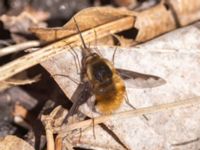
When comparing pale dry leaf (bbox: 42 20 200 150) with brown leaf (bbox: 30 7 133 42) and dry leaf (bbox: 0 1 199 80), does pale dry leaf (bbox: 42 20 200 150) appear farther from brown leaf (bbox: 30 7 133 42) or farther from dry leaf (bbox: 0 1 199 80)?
brown leaf (bbox: 30 7 133 42)

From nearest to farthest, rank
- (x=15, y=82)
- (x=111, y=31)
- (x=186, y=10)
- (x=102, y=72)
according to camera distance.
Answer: (x=102, y=72)
(x=15, y=82)
(x=111, y=31)
(x=186, y=10)

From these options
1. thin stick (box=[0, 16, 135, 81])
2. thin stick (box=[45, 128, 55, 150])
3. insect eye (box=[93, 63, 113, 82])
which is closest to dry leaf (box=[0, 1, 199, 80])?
thin stick (box=[0, 16, 135, 81])

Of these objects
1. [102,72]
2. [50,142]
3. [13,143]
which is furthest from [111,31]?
[13,143]

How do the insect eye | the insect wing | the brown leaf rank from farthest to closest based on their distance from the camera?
the brown leaf < the insect eye < the insect wing

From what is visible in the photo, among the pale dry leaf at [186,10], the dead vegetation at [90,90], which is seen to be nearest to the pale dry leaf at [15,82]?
the dead vegetation at [90,90]

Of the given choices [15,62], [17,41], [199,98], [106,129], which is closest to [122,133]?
[106,129]

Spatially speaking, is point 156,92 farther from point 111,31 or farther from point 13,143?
point 13,143
